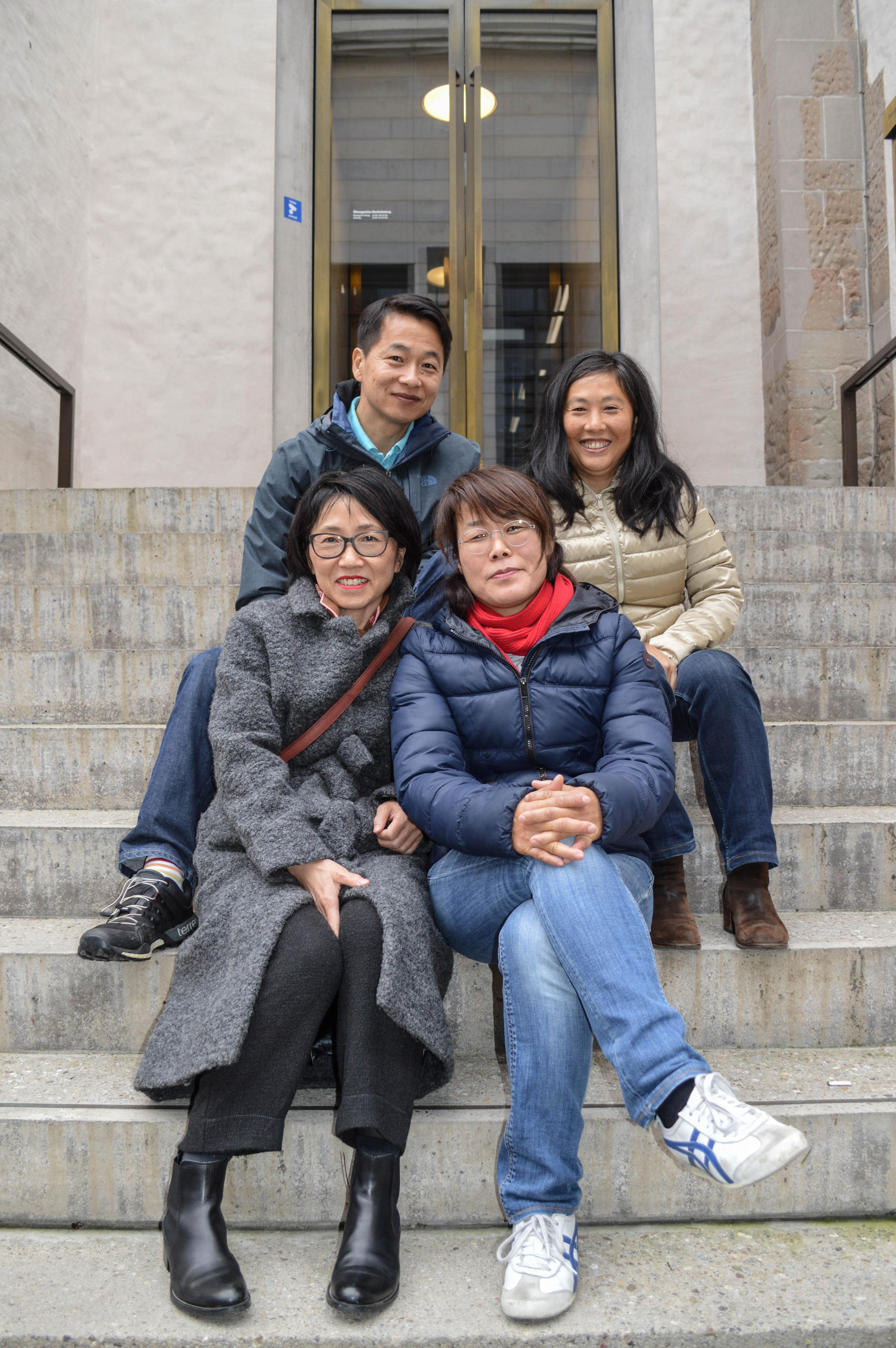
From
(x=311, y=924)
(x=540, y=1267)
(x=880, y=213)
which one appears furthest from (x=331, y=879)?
(x=880, y=213)

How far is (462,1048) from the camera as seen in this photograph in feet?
5.75

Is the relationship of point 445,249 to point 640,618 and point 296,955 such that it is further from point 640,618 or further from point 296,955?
point 296,955

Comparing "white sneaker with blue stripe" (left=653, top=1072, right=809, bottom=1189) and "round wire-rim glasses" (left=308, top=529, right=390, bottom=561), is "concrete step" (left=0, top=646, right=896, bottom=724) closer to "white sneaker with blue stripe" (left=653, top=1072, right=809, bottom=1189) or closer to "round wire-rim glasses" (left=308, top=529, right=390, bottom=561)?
"round wire-rim glasses" (left=308, top=529, right=390, bottom=561)

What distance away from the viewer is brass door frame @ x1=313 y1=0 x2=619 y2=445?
5.47m

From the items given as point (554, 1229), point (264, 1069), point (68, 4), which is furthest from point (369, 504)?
point (68, 4)

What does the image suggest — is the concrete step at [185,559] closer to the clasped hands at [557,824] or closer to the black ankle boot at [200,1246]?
the clasped hands at [557,824]

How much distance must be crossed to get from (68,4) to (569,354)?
3281 mm

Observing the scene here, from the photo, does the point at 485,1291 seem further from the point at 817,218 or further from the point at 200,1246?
the point at 817,218

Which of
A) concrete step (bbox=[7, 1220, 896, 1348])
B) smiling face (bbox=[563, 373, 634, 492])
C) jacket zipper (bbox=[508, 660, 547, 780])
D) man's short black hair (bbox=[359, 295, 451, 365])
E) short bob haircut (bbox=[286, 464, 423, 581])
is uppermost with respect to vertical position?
man's short black hair (bbox=[359, 295, 451, 365])

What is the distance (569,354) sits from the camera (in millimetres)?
5594

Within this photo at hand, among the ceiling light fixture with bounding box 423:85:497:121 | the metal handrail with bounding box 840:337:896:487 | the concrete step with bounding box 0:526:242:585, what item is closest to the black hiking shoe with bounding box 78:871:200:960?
the concrete step with bounding box 0:526:242:585

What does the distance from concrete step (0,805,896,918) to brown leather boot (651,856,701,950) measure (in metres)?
0.21

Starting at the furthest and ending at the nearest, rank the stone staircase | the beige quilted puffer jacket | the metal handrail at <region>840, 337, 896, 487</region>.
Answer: the metal handrail at <region>840, 337, 896, 487</region> < the beige quilted puffer jacket < the stone staircase

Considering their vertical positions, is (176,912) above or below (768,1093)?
above
